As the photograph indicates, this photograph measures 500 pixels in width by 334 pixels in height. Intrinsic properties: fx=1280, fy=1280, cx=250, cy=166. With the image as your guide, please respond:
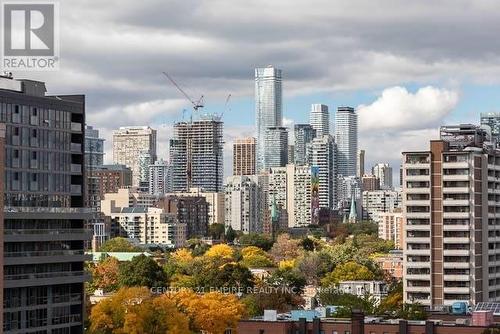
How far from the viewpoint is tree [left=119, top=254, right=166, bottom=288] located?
181 meters

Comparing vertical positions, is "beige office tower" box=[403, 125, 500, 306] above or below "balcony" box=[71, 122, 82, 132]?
below

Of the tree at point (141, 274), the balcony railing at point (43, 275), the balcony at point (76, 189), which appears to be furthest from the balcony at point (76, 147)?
the tree at point (141, 274)

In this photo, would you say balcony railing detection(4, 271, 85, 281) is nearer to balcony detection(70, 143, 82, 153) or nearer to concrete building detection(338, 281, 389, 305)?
balcony detection(70, 143, 82, 153)

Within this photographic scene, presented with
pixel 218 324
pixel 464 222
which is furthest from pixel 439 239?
pixel 218 324

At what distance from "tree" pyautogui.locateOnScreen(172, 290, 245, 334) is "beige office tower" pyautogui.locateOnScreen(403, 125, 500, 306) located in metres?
23.9

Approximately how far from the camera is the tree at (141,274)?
181125 millimetres

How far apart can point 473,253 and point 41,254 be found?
2469 inches

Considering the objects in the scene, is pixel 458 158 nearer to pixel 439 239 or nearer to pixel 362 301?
pixel 439 239

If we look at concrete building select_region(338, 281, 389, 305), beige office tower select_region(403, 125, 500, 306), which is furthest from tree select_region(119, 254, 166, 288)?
beige office tower select_region(403, 125, 500, 306)

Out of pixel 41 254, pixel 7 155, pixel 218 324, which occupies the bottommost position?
pixel 218 324

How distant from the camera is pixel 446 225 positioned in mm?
140750

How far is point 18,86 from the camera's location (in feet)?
304

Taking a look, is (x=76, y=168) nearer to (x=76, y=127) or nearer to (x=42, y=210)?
(x=76, y=127)

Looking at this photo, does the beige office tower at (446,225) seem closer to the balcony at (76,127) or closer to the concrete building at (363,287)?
the concrete building at (363,287)
